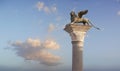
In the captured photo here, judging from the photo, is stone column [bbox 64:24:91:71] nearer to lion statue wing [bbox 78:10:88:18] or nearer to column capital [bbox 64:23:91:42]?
column capital [bbox 64:23:91:42]

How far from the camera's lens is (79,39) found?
66.2 metres

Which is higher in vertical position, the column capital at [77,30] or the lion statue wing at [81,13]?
the lion statue wing at [81,13]

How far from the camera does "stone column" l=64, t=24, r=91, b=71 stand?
66.1 meters

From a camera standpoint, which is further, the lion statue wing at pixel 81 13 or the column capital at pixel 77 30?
the lion statue wing at pixel 81 13

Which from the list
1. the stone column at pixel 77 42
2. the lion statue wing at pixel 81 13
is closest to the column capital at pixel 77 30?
the stone column at pixel 77 42

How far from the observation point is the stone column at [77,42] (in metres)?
66.1

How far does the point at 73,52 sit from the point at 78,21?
1394mm

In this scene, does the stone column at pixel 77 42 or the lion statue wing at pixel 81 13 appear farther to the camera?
the lion statue wing at pixel 81 13

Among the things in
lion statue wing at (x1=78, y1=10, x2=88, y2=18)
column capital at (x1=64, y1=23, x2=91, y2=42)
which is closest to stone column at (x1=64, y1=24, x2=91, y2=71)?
column capital at (x1=64, y1=23, x2=91, y2=42)

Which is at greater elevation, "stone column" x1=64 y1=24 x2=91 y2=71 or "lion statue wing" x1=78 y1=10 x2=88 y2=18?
"lion statue wing" x1=78 y1=10 x2=88 y2=18

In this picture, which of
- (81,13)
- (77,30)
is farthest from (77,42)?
(81,13)

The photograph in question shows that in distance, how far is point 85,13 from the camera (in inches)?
2618

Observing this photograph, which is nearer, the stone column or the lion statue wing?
the stone column

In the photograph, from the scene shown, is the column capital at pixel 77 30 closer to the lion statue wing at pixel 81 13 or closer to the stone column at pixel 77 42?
the stone column at pixel 77 42
